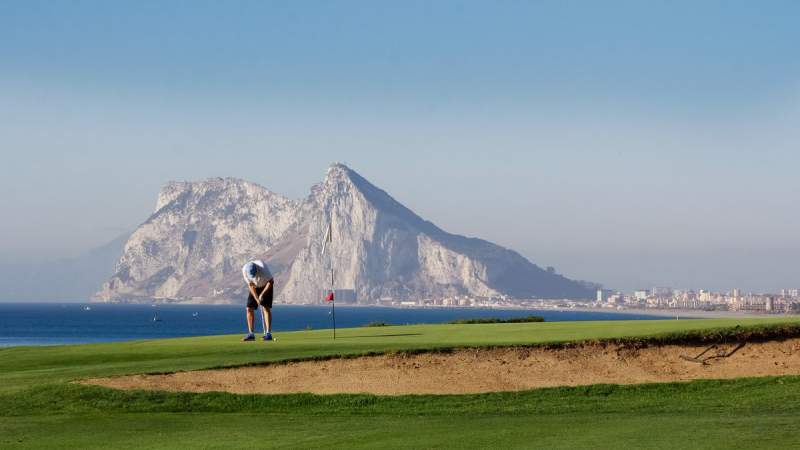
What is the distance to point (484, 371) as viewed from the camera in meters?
28.7

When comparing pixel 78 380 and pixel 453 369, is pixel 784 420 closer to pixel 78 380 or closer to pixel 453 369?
pixel 453 369

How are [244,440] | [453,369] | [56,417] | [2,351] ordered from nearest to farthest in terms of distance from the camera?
[244,440] → [56,417] → [453,369] → [2,351]

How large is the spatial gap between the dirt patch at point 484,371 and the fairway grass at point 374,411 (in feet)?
2.34

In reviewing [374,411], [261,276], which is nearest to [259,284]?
[261,276]

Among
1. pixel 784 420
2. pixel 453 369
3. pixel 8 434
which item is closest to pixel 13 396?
pixel 8 434

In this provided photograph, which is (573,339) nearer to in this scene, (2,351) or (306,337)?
(306,337)

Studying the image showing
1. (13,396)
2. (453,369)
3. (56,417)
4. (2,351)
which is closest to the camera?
(56,417)

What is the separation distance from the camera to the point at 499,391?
2733cm

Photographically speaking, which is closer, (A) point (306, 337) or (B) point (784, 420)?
(B) point (784, 420)

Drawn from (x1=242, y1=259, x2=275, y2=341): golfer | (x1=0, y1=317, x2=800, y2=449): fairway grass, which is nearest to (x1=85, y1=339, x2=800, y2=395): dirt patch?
(x1=0, y1=317, x2=800, y2=449): fairway grass

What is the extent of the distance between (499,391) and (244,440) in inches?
344

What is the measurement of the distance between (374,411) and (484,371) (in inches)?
174

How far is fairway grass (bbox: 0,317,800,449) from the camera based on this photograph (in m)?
20.0

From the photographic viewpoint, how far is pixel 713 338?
102 ft
